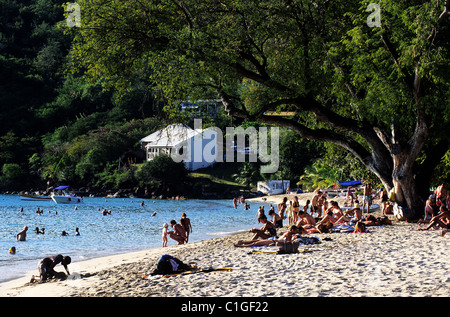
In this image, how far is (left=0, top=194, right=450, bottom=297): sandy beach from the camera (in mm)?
7777

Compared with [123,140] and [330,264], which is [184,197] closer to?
[123,140]

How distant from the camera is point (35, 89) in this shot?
108500mm

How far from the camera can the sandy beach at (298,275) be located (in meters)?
7.78

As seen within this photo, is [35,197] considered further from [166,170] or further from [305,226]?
[305,226]

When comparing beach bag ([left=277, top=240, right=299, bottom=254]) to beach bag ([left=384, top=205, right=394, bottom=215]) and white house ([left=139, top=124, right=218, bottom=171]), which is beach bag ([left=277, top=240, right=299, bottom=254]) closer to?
beach bag ([left=384, top=205, right=394, bottom=215])

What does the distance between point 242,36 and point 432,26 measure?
19.7 ft

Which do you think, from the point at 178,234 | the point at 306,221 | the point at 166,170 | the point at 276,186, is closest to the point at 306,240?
the point at 306,221

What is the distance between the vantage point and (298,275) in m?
9.02

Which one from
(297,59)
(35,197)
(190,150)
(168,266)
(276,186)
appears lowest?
(35,197)

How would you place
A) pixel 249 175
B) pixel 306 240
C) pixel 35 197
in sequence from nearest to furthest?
pixel 306 240, pixel 35 197, pixel 249 175

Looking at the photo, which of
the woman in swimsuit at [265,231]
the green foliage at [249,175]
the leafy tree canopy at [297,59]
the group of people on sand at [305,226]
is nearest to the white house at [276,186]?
the green foliage at [249,175]

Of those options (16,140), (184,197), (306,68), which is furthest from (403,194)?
(16,140)

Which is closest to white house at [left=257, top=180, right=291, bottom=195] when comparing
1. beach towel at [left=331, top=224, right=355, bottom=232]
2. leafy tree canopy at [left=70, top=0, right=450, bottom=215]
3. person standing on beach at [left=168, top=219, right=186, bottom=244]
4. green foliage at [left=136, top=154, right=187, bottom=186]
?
green foliage at [left=136, top=154, right=187, bottom=186]
